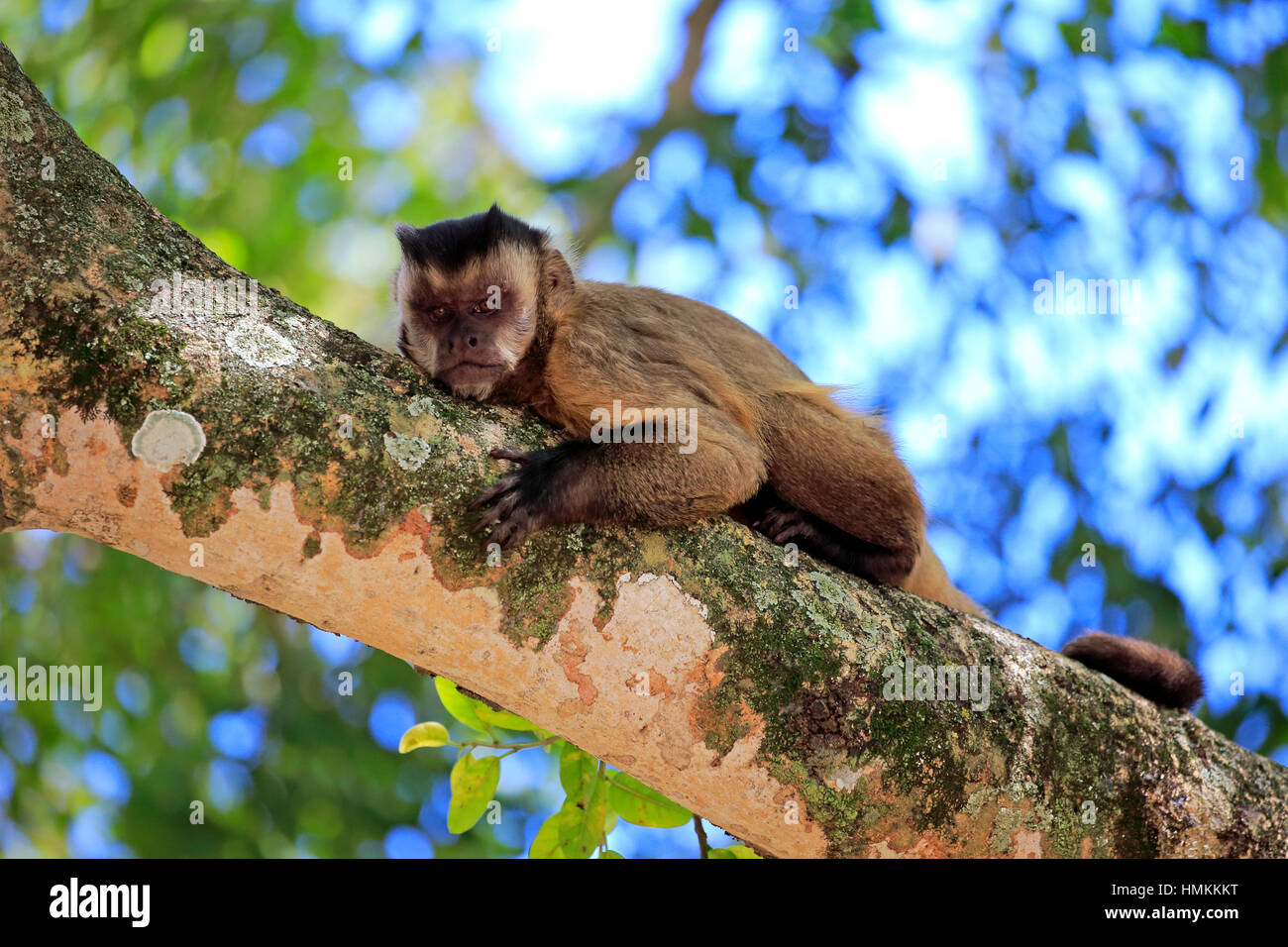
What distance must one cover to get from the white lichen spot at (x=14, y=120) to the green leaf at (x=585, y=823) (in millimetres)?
2757

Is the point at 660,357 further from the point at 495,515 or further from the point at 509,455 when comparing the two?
the point at 495,515

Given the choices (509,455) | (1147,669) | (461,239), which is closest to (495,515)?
(509,455)

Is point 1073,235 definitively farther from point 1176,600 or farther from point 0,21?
point 0,21

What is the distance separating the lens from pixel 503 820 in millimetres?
8266

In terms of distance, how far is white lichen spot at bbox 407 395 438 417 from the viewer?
123 inches

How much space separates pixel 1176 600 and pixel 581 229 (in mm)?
5065

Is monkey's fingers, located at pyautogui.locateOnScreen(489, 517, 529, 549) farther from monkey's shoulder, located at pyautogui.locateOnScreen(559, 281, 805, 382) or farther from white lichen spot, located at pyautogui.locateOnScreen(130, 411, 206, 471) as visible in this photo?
monkey's shoulder, located at pyautogui.locateOnScreen(559, 281, 805, 382)

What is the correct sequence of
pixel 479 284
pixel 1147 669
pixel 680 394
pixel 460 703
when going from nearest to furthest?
pixel 460 703, pixel 1147 669, pixel 680 394, pixel 479 284

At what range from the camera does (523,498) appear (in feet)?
10.1

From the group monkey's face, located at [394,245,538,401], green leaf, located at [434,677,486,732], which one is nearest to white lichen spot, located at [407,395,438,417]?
monkey's face, located at [394,245,538,401]

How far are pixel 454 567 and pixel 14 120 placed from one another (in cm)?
174

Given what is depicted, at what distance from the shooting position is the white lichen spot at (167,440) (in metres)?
2.76

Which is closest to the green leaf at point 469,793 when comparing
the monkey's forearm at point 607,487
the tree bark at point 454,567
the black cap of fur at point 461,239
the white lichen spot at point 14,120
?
the tree bark at point 454,567

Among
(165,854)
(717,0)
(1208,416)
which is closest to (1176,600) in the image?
(1208,416)
